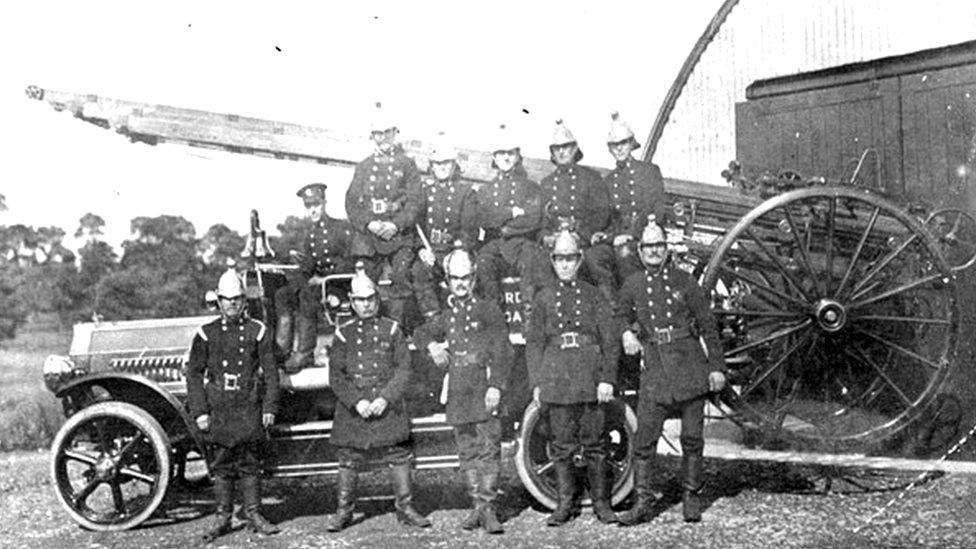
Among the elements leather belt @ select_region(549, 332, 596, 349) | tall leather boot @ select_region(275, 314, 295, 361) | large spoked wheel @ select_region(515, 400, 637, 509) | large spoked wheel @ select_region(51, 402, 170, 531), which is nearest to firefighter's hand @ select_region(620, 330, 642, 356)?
leather belt @ select_region(549, 332, 596, 349)

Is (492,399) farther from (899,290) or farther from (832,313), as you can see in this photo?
(899,290)

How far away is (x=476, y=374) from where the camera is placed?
19.1ft

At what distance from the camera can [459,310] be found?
5898mm

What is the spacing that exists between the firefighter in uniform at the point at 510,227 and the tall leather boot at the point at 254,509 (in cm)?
197

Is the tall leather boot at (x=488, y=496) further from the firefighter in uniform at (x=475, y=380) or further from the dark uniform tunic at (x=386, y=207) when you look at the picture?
Answer: the dark uniform tunic at (x=386, y=207)

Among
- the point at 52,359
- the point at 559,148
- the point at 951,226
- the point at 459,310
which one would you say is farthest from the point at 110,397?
the point at 951,226

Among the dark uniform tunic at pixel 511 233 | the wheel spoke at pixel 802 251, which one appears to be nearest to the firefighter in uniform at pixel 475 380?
the dark uniform tunic at pixel 511 233

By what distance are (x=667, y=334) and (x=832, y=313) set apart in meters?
1.34

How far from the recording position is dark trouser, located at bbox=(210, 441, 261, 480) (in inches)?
231

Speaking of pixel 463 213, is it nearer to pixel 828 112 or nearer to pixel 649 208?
pixel 649 208

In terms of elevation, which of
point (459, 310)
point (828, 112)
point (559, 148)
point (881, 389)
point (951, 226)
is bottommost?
point (881, 389)

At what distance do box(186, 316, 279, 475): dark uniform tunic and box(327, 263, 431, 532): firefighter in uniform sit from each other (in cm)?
44

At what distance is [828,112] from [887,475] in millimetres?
4246

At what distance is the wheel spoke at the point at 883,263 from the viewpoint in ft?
20.8
